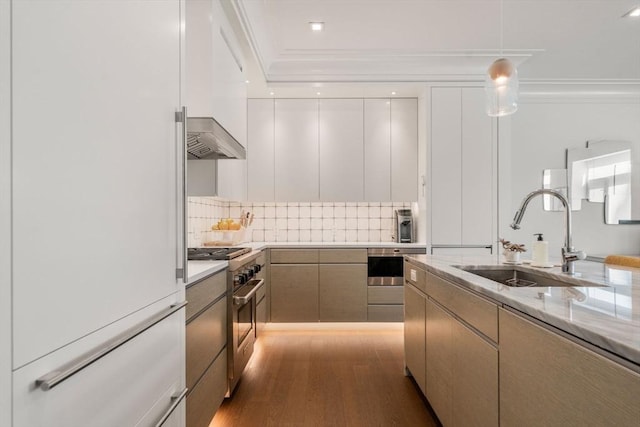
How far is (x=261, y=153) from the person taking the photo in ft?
13.8

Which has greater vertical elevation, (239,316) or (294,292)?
(239,316)

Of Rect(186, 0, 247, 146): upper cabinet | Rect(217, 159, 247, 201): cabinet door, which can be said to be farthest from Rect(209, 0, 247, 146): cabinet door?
Rect(217, 159, 247, 201): cabinet door

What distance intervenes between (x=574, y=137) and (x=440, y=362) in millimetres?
4119

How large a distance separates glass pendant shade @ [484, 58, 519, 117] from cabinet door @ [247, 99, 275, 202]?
246 cm

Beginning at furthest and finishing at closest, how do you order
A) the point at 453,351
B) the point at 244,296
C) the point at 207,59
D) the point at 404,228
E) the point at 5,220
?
the point at 404,228, the point at 244,296, the point at 207,59, the point at 453,351, the point at 5,220

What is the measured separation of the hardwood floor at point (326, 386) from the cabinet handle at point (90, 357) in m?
1.40

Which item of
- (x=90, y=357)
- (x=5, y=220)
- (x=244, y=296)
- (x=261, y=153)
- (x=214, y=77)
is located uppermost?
(x=214, y=77)

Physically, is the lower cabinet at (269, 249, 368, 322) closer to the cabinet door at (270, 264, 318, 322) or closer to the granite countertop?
the cabinet door at (270, 264, 318, 322)

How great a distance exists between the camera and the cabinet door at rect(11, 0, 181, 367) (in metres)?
0.61

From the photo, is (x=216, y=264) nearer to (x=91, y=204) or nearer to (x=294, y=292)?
(x=91, y=204)

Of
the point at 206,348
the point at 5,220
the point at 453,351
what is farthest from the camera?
the point at 206,348

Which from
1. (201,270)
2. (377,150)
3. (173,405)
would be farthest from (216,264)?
(377,150)

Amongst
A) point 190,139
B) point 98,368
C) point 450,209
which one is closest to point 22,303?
point 98,368

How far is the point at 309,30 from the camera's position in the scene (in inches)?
126
